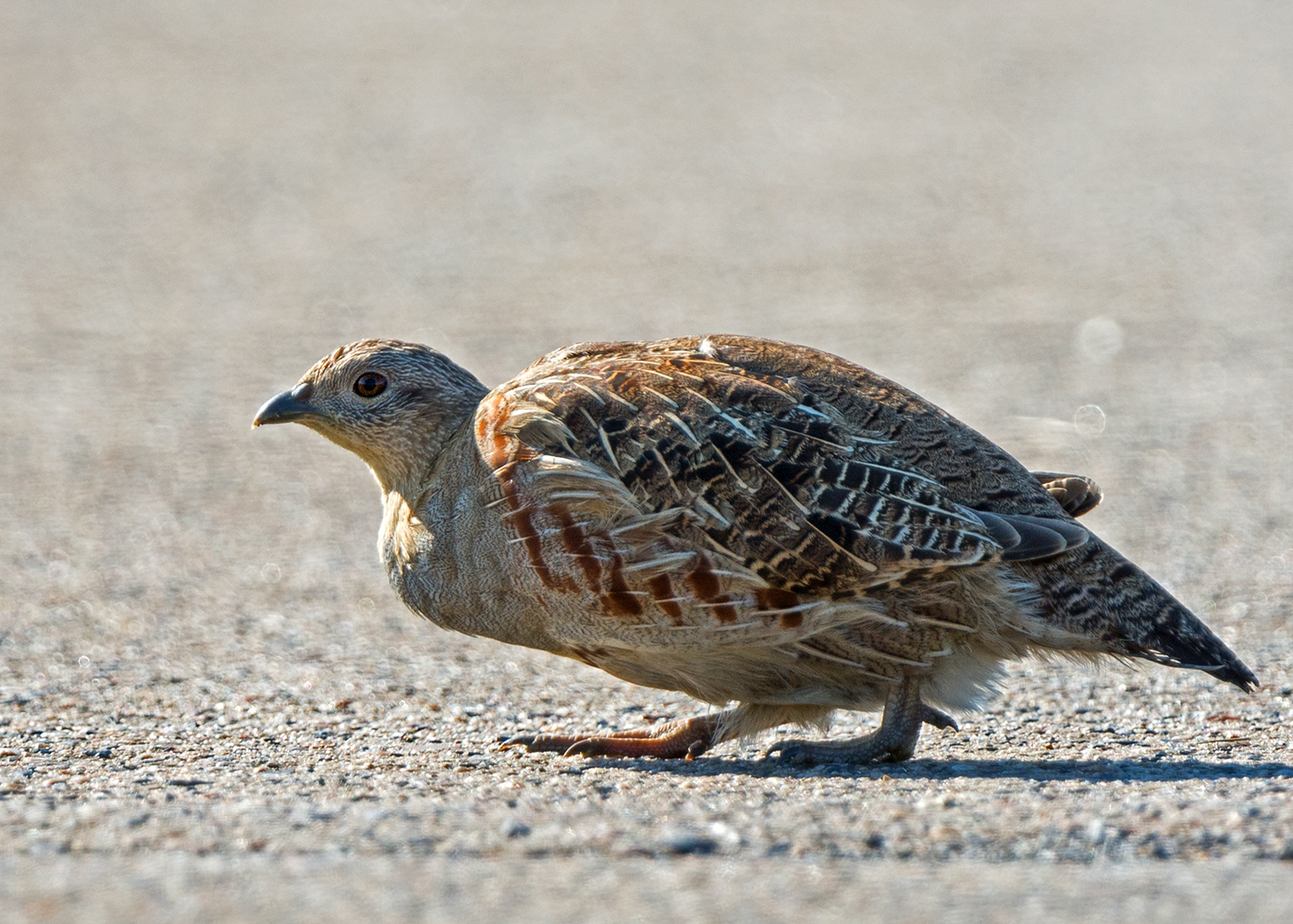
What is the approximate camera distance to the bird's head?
597cm

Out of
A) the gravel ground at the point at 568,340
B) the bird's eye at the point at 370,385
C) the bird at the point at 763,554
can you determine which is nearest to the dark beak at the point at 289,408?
the bird's eye at the point at 370,385

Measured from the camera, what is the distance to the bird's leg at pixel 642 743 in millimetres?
5637

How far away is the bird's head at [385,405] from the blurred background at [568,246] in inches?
52.0

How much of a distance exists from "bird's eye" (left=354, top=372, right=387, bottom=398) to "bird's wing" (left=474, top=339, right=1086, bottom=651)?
0.76 metres

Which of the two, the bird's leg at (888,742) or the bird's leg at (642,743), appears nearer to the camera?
the bird's leg at (888,742)

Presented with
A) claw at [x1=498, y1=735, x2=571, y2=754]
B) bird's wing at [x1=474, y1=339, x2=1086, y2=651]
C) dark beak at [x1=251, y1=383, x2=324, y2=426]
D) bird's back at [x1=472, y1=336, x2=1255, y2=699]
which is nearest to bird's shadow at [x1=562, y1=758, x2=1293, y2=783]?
claw at [x1=498, y1=735, x2=571, y2=754]

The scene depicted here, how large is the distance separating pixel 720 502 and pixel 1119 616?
4.49 ft

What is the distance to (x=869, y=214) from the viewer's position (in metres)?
16.0

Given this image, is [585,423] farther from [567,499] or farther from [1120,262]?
[1120,262]

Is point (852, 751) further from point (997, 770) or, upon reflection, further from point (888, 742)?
point (997, 770)

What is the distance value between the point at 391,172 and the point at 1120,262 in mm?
7607

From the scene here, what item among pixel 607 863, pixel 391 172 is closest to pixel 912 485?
pixel 607 863

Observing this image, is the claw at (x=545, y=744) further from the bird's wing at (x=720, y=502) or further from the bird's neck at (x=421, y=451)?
the bird's neck at (x=421, y=451)

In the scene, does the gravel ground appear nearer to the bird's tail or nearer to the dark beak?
the bird's tail
